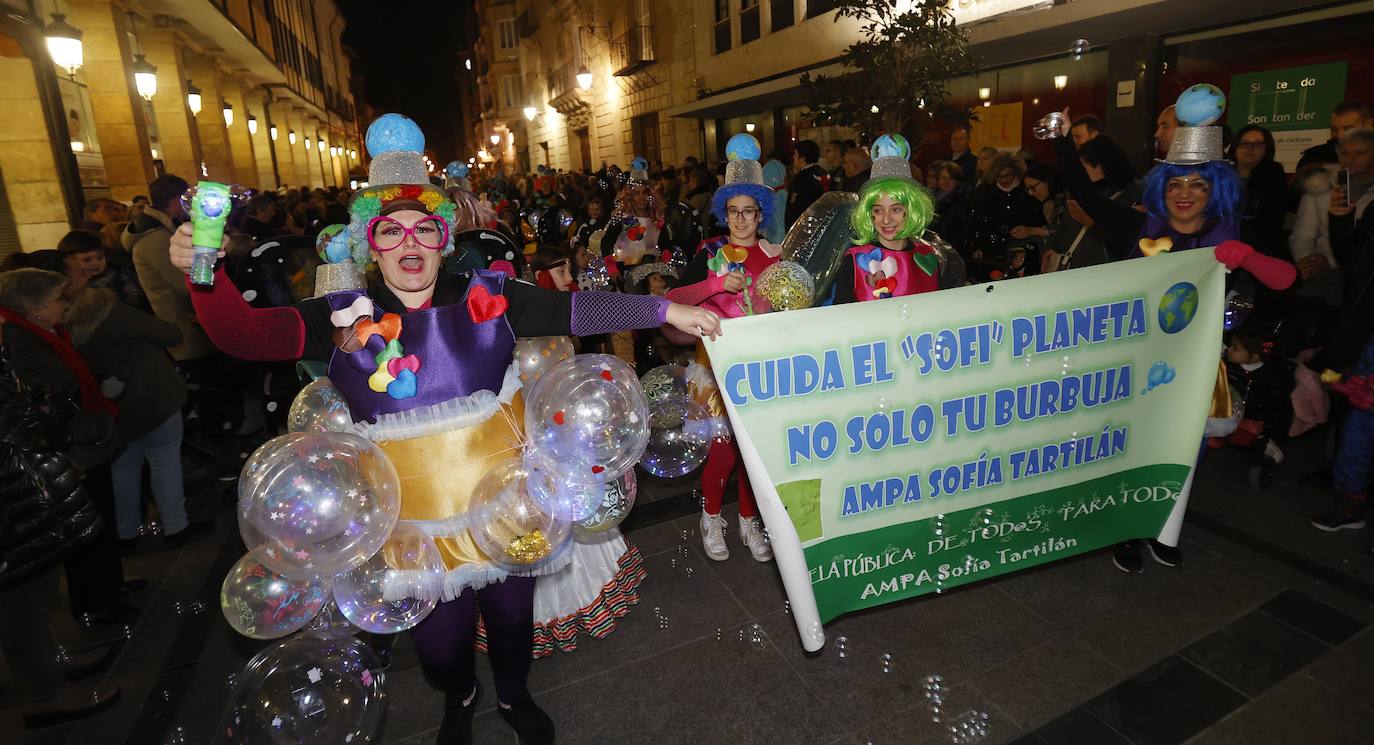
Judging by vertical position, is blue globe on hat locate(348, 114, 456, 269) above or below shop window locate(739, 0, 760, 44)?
below

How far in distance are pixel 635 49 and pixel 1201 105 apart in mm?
19297

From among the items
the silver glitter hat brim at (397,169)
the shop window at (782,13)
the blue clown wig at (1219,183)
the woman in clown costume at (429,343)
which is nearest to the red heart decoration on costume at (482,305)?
the woman in clown costume at (429,343)

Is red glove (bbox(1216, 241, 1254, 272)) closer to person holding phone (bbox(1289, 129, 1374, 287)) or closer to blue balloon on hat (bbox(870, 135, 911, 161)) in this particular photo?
blue balloon on hat (bbox(870, 135, 911, 161))

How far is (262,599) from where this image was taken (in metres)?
2.11

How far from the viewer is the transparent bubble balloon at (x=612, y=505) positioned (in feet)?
A: 8.23

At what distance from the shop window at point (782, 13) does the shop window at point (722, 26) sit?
2.02m

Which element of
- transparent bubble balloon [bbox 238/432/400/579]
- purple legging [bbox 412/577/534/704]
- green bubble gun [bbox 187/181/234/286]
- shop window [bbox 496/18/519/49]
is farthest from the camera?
shop window [bbox 496/18/519/49]

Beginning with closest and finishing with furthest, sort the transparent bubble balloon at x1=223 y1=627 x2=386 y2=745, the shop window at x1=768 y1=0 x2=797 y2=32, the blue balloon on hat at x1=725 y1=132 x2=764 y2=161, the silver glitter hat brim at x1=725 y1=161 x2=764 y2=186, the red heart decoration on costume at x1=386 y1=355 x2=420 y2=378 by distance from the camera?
the transparent bubble balloon at x1=223 y1=627 x2=386 y2=745 < the red heart decoration on costume at x1=386 y1=355 x2=420 y2=378 < the silver glitter hat brim at x1=725 y1=161 x2=764 y2=186 < the blue balloon on hat at x1=725 y1=132 x2=764 y2=161 < the shop window at x1=768 y1=0 x2=797 y2=32

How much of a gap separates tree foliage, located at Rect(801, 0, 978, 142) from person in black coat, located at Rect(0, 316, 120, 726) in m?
6.37

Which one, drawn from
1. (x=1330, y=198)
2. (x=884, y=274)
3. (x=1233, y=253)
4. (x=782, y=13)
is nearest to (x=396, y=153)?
(x=884, y=274)

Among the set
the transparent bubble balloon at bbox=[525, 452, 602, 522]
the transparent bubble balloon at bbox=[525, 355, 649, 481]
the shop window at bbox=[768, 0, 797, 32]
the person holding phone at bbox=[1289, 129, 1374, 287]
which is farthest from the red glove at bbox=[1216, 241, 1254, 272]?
the shop window at bbox=[768, 0, 797, 32]

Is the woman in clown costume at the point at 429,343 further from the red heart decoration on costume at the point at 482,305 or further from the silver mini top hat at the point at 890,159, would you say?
the silver mini top hat at the point at 890,159

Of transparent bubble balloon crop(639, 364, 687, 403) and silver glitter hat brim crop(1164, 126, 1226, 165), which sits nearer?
silver glitter hat brim crop(1164, 126, 1226, 165)

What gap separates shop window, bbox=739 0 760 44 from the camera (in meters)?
15.6
